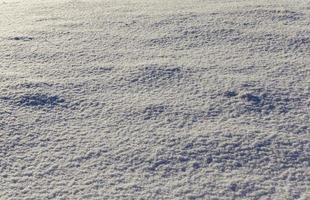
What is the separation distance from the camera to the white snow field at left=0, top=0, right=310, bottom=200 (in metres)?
1.50

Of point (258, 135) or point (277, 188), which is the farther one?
point (258, 135)

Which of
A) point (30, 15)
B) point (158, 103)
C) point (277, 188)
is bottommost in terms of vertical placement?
point (277, 188)

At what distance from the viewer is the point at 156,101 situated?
185 cm

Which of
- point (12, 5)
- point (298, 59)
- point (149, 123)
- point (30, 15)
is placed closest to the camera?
point (149, 123)

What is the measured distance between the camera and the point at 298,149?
63.3 inches

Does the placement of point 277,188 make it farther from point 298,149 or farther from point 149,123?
point 149,123

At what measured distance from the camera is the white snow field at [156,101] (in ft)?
4.92

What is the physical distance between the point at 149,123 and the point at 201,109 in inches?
7.4

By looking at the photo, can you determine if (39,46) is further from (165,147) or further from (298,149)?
(298,149)

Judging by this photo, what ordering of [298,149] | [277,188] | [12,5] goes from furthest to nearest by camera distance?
[12,5] < [298,149] < [277,188]

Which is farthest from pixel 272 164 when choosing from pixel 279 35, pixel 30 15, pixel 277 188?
pixel 30 15

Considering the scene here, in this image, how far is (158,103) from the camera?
1.84m

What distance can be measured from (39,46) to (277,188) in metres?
1.21

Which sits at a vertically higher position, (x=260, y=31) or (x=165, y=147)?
(x=260, y=31)
